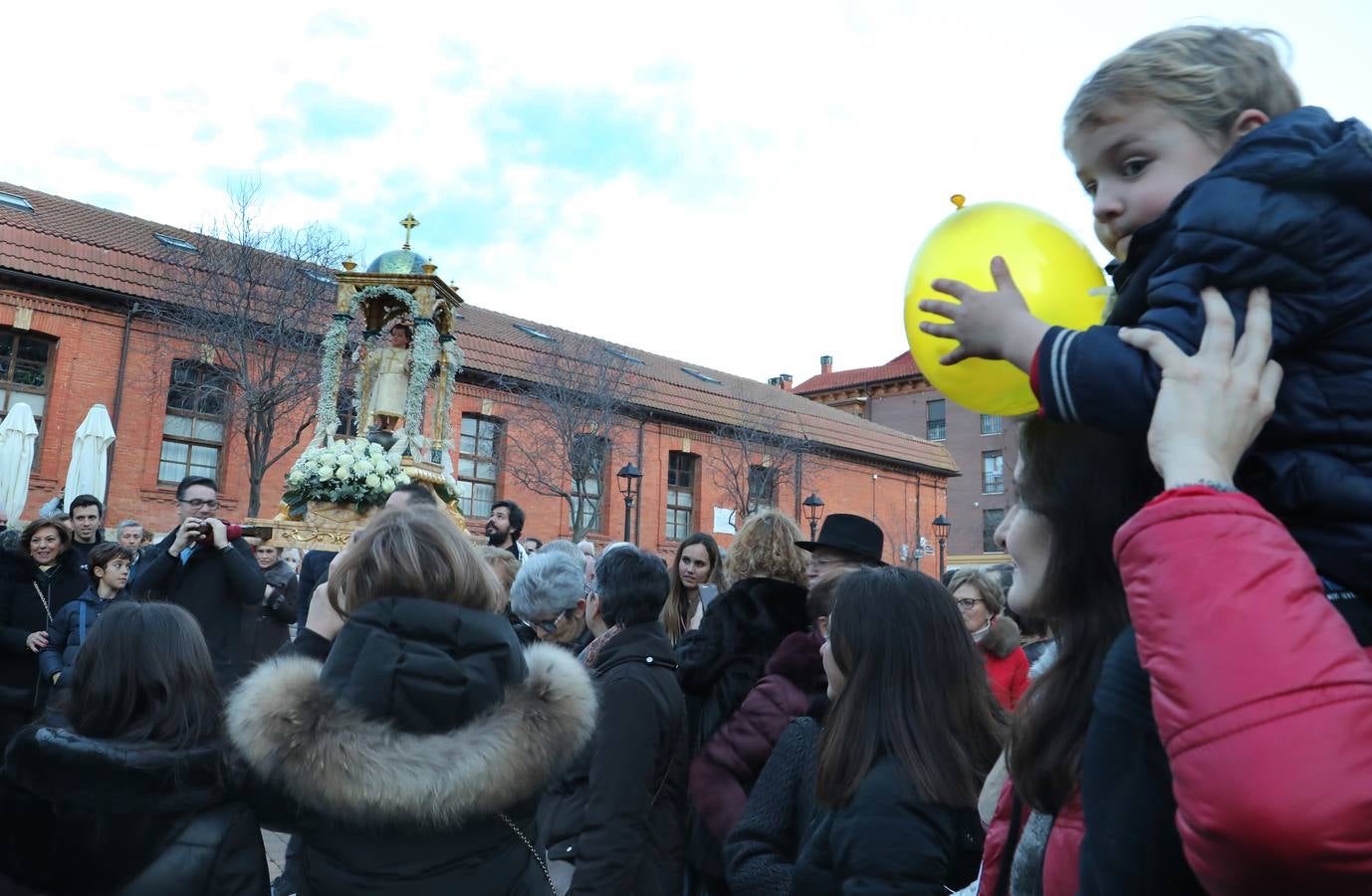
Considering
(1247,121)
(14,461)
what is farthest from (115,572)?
(14,461)

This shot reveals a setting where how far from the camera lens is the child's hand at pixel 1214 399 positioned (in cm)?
102

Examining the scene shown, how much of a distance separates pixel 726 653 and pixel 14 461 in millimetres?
14079

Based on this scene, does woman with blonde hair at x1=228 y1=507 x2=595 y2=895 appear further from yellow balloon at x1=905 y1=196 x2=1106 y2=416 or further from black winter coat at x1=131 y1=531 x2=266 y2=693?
black winter coat at x1=131 y1=531 x2=266 y2=693

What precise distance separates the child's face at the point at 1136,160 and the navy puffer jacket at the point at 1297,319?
13 centimetres

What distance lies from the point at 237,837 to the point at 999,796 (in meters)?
2.02

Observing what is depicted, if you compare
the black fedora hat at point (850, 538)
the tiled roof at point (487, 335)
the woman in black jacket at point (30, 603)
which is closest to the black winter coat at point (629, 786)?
the black fedora hat at point (850, 538)

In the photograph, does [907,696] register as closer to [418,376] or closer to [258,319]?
[418,376]

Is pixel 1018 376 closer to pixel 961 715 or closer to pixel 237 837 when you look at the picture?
pixel 961 715

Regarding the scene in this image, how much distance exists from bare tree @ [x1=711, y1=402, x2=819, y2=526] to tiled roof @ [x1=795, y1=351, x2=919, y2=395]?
19.6 metres

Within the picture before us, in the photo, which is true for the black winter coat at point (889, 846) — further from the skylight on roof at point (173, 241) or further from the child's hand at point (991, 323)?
the skylight on roof at point (173, 241)

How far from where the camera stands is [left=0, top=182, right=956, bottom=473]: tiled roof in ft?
73.3

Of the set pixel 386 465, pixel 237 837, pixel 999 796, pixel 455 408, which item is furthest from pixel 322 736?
pixel 455 408

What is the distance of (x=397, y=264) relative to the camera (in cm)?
958

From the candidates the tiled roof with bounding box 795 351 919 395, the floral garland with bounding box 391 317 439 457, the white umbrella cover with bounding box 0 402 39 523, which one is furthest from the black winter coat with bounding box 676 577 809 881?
the tiled roof with bounding box 795 351 919 395
